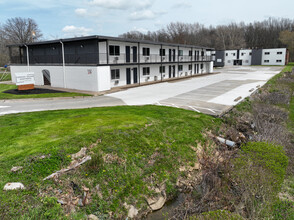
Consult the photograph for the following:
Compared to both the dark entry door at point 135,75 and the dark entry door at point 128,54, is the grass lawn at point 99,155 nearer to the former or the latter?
the dark entry door at point 128,54

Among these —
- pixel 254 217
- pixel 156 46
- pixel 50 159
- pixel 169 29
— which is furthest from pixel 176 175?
pixel 169 29

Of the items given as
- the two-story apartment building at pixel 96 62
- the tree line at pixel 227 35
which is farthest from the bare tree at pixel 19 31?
the tree line at pixel 227 35

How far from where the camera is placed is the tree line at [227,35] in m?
103

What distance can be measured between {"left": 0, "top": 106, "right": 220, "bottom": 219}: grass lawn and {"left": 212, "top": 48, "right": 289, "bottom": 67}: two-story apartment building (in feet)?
223

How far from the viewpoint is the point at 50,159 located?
821cm

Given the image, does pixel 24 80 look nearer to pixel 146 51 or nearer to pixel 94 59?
pixel 94 59

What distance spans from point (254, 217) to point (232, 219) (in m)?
1.05

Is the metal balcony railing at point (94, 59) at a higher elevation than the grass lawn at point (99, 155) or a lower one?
higher

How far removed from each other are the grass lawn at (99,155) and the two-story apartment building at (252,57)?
68028 mm

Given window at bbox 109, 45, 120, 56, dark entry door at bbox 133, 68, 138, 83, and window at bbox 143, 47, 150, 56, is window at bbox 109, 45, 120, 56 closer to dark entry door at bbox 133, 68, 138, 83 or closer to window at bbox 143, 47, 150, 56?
dark entry door at bbox 133, 68, 138, 83

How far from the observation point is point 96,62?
24.6 metres

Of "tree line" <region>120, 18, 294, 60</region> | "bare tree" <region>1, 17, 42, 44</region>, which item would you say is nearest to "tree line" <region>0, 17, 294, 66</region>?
"tree line" <region>120, 18, 294, 60</region>

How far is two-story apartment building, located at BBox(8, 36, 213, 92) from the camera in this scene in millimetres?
25031

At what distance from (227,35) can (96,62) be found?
99.1 m
